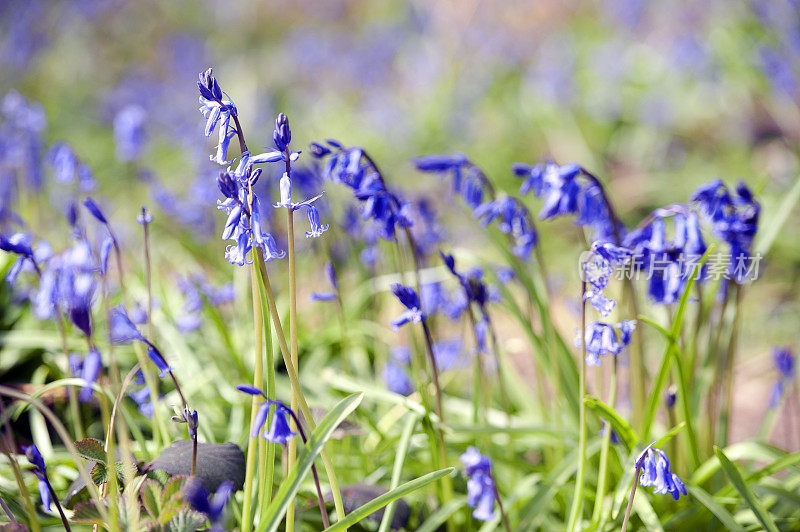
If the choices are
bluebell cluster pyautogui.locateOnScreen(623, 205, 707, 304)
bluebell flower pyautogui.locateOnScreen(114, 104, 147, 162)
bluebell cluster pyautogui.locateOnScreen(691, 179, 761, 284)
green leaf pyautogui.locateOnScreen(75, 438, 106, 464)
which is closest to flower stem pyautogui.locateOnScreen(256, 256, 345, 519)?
green leaf pyautogui.locateOnScreen(75, 438, 106, 464)

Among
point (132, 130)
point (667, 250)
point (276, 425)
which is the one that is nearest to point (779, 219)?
point (667, 250)

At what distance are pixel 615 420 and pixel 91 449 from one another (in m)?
1.34

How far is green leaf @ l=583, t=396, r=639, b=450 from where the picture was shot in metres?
1.70

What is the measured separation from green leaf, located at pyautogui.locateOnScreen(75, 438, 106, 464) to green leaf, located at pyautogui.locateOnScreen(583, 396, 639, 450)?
119 centimetres

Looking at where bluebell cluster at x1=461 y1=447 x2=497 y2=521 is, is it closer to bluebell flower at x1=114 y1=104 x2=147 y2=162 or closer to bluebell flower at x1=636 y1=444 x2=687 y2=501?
bluebell flower at x1=636 y1=444 x2=687 y2=501

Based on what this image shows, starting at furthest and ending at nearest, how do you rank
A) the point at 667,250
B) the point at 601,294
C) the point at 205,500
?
1. the point at 667,250
2. the point at 601,294
3. the point at 205,500

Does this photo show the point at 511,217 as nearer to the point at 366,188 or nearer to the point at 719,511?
the point at 366,188

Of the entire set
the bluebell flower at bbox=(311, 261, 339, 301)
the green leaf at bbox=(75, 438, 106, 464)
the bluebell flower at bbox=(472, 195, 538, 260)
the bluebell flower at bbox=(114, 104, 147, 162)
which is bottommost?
the green leaf at bbox=(75, 438, 106, 464)

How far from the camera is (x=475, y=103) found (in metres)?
7.75

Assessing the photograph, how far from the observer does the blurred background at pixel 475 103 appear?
5.13 meters

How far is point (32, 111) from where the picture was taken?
337 centimetres

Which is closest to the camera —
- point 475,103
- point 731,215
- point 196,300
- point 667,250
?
point 667,250

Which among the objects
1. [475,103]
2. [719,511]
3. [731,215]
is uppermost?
[475,103]

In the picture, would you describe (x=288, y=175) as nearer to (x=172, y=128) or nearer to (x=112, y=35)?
(x=172, y=128)
